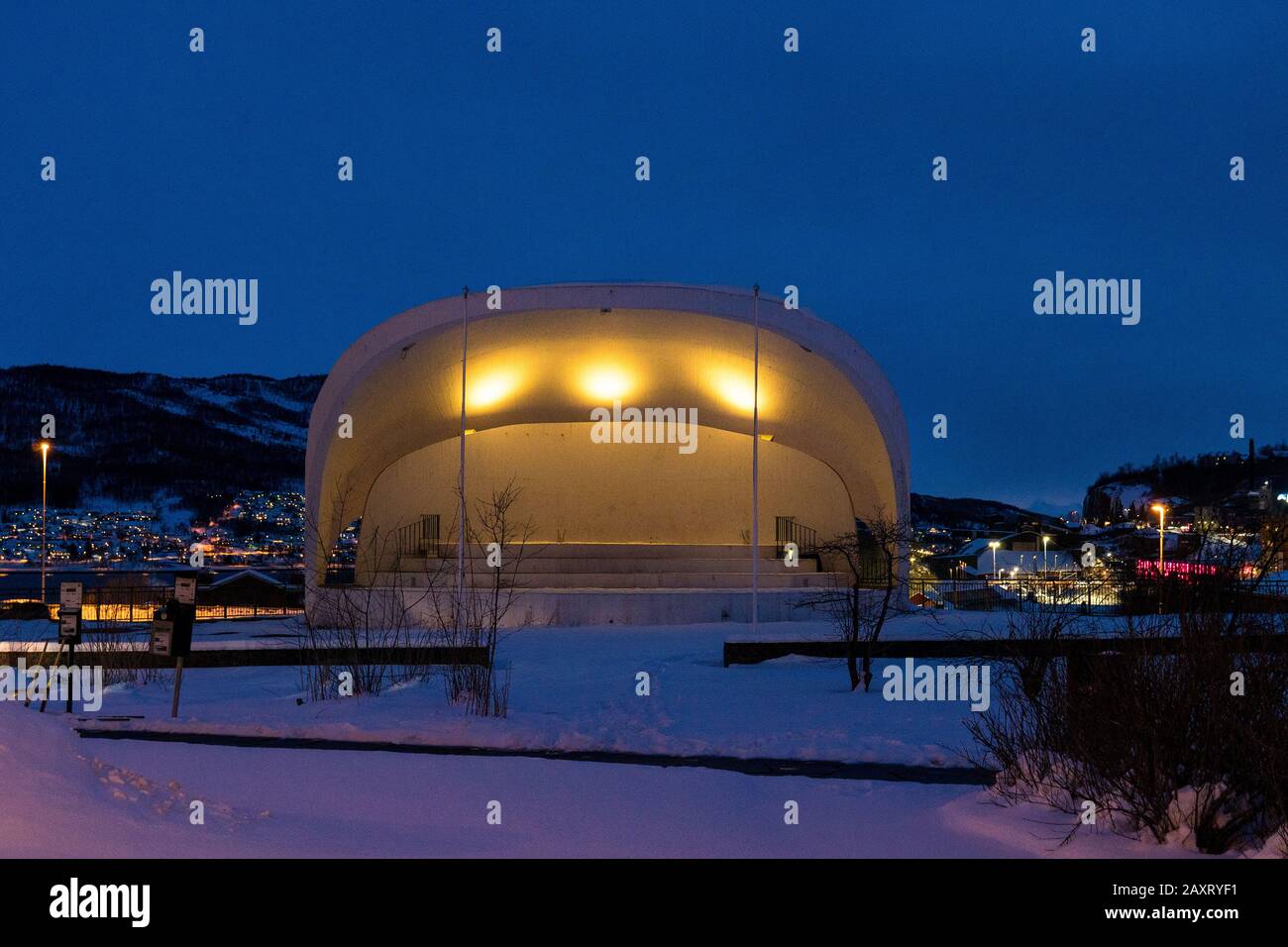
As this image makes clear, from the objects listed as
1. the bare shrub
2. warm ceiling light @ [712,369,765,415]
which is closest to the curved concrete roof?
warm ceiling light @ [712,369,765,415]

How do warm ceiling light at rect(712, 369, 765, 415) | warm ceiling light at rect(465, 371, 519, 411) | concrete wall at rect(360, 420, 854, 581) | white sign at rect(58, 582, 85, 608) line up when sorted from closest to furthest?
1. white sign at rect(58, 582, 85, 608)
2. warm ceiling light at rect(712, 369, 765, 415)
3. warm ceiling light at rect(465, 371, 519, 411)
4. concrete wall at rect(360, 420, 854, 581)

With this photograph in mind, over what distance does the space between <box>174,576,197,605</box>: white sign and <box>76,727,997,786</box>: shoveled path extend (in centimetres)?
135

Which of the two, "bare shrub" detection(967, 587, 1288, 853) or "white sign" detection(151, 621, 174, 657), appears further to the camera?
"white sign" detection(151, 621, 174, 657)

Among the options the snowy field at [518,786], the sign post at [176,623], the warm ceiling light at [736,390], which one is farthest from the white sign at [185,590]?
the warm ceiling light at [736,390]

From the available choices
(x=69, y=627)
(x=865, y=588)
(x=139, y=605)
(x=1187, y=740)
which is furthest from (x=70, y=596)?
(x=139, y=605)

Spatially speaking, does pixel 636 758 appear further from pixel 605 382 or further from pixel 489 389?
pixel 489 389

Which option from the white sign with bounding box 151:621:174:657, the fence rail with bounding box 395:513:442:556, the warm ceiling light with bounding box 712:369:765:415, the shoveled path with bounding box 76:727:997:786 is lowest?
the shoveled path with bounding box 76:727:997:786

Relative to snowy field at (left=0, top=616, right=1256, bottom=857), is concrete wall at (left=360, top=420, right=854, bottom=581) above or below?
above

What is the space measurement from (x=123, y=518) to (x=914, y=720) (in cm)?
10726

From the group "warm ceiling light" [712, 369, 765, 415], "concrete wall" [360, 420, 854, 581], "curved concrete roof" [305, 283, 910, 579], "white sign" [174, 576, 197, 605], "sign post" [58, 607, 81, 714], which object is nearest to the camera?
"white sign" [174, 576, 197, 605]

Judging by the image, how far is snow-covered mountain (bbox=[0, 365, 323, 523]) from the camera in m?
115

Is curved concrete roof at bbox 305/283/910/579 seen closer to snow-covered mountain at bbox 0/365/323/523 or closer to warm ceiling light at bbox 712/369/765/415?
warm ceiling light at bbox 712/369/765/415
